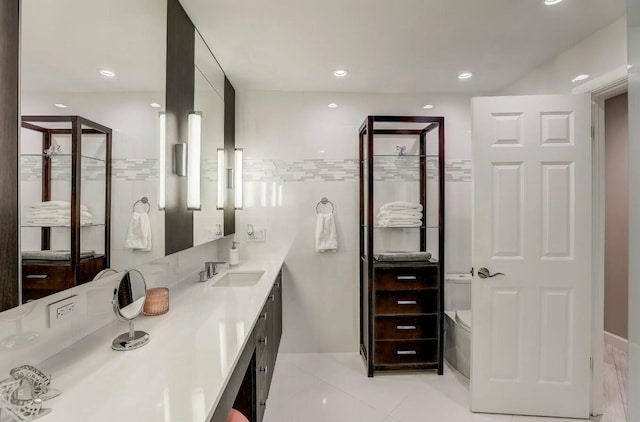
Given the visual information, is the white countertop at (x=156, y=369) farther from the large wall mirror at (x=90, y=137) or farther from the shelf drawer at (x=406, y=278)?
the shelf drawer at (x=406, y=278)

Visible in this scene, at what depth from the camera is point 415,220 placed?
2.75 metres

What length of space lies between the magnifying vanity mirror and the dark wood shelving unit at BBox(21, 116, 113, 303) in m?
0.11

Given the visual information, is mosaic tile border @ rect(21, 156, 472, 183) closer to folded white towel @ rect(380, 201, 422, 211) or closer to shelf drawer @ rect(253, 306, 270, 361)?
folded white towel @ rect(380, 201, 422, 211)

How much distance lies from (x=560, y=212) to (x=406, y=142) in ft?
4.53

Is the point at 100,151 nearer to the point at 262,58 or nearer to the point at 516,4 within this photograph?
the point at 262,58

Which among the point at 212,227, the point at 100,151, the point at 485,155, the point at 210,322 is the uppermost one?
the point at 485,155

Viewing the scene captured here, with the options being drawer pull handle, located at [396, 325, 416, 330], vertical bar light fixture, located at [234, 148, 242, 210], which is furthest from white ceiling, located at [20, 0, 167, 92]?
drawer pull handle, located at [396, 325, 416, 330]

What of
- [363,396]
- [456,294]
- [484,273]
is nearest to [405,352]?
[363,396]

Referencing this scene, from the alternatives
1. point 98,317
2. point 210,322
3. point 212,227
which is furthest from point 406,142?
point 98,317

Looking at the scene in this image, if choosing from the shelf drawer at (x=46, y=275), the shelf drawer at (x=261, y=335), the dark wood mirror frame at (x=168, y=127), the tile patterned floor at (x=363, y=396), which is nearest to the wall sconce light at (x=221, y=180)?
the dark wood mirror frame at (x=168, y=127)

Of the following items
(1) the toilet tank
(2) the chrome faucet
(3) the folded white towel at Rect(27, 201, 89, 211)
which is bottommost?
(1) the toilet tank

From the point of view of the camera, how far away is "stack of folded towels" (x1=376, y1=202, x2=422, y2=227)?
2.73m

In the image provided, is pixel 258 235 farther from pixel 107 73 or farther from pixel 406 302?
pixel 107 73

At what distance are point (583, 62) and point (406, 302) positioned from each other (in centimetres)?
215
